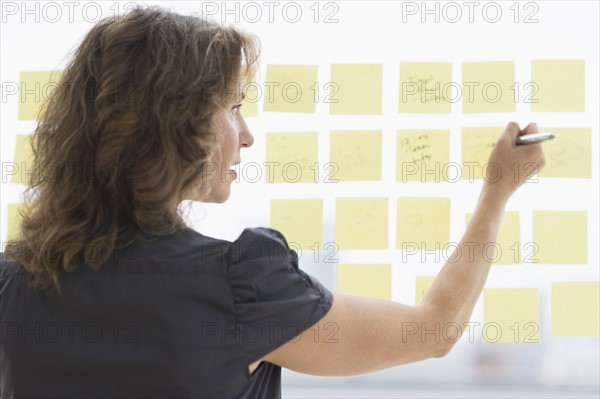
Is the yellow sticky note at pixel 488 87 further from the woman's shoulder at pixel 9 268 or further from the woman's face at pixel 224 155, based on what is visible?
the woman's shoulder at pixel 9 268

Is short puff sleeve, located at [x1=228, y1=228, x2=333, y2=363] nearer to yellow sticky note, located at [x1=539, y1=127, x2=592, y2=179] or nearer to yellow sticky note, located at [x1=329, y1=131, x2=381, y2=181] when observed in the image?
yellow sticky note, located at [x1=329, y1=131, x2=381, y2=181]

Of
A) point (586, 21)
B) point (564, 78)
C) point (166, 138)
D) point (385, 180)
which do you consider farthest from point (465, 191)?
point (166, 138)

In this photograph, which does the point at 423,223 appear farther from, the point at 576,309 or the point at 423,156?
the point at 576,309

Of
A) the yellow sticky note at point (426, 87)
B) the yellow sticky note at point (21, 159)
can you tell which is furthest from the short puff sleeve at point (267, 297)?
the yellow sticky note at point (21, 159)

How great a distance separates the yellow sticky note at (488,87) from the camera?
1159 millimetres

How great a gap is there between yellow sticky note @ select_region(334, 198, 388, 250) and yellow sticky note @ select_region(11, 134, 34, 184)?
59 cm

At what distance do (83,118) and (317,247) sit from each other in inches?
19.6

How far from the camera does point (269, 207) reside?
1230mm

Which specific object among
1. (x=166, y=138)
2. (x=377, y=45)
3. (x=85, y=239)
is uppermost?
(x=377, y=45)

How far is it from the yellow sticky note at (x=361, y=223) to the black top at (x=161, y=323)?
40cm

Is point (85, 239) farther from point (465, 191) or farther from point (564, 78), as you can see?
point (564, 78)

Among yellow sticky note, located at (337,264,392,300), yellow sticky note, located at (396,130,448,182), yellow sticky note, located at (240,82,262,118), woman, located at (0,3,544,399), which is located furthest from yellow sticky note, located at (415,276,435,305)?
yellow sticky note, located at (240,82,262,118)

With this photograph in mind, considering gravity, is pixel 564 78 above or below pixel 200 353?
above

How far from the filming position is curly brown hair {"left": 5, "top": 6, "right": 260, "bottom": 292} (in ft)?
2.63
